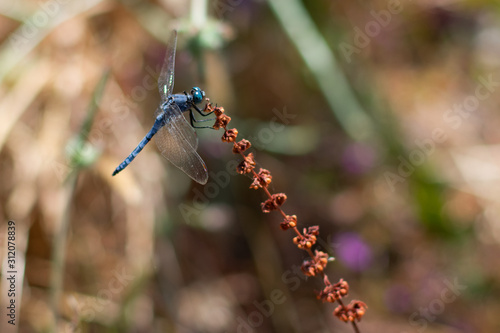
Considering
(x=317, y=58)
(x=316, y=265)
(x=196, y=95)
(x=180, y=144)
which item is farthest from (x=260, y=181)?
(x=317, y=58)

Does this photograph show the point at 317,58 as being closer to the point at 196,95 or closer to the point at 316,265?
the point at 196,95

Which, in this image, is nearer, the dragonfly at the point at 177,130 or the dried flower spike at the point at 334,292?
the dried flower spike at the point at 334,292

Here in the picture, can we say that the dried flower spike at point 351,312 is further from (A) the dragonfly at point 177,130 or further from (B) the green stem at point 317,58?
(B) the green stem at point 317,58

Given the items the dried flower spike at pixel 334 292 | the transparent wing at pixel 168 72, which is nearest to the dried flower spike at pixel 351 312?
the dried flower spike at pixel 334 292

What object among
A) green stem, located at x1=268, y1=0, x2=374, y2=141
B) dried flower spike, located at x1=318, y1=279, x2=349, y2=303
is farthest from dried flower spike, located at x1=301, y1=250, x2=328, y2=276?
green stem, located at x1=268, y1=0, x2=374, y2=141

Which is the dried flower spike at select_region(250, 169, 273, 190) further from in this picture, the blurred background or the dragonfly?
the blurred background

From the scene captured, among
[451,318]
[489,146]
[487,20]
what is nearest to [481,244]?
[451,318]
